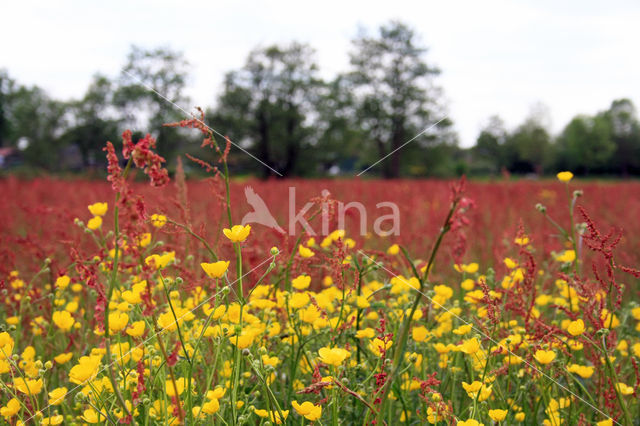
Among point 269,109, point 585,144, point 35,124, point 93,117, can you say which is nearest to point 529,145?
point 585,144

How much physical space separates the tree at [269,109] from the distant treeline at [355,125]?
0.02 m

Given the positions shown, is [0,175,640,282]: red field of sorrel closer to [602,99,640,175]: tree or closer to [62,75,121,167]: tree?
[602,99,640,175]: tree

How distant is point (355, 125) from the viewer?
20.7ft

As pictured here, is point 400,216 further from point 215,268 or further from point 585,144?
point 215,268

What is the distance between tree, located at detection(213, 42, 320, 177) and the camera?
4973mm

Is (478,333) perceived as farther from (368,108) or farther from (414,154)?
(414,154)

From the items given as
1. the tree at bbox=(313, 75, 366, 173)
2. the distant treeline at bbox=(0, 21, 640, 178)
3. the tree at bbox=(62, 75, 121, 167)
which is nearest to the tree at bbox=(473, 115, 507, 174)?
the distant treeline at bbox=(0, 21, 640, 178)

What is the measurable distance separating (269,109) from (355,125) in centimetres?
115

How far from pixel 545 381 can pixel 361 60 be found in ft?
22.3

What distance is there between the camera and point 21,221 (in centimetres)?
448

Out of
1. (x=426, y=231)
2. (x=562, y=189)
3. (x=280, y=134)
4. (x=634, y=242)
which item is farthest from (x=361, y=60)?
(x=634, y=242)

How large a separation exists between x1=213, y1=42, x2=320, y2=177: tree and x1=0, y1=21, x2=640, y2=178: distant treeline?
0.05ft

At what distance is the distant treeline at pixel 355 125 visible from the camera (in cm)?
283

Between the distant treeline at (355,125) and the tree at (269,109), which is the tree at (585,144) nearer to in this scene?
the distant treeline at (355,125)
